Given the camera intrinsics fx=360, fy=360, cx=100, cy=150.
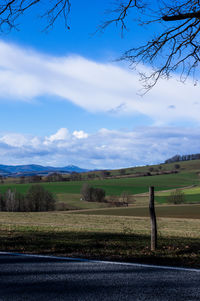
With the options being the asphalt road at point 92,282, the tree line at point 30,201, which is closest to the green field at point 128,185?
the tree line at point 30,201

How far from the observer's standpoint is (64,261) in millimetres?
7367

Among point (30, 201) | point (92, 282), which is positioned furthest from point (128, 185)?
point (92, 282)

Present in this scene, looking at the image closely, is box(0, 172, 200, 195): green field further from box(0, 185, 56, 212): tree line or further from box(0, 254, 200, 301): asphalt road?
box(0, 254, 200, 301): asphalt road

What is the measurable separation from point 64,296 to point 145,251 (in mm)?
4034

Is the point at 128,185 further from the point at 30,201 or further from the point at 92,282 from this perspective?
the point at 92,282

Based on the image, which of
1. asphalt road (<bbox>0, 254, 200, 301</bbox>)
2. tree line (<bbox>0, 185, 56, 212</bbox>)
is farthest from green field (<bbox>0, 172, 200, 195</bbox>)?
asphalt road (<bbox>0, 254, 200, 301</bbox>)

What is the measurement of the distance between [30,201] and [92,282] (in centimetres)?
6261

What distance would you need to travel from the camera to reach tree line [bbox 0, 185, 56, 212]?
217ft

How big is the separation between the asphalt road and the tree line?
2359 inches

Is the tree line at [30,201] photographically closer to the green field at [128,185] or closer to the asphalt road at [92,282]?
the green field at [128,185]

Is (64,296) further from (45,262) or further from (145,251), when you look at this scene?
(145,251)

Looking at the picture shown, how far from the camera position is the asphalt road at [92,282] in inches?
201

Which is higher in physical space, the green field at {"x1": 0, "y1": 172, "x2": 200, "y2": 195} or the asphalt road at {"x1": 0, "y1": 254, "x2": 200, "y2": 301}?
the green field at {"x1": 0, "y1": 172, "x2": 200, "y2": 195}

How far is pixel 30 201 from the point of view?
6662 cm
